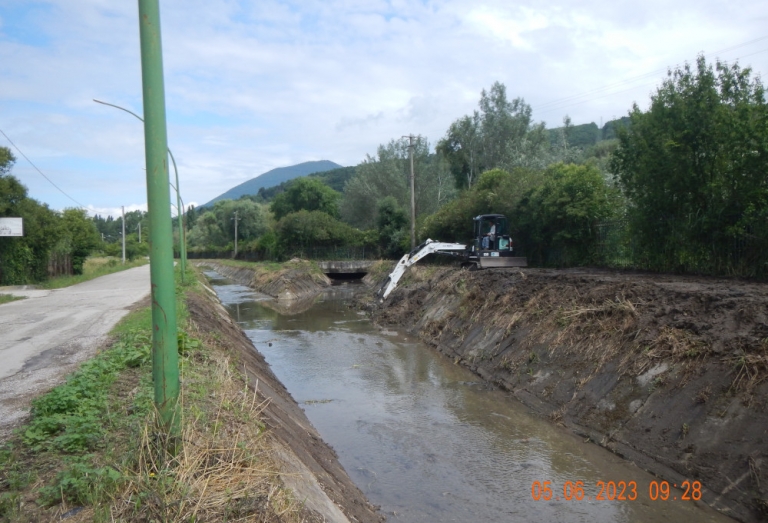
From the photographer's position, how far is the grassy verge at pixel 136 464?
12.4 ft

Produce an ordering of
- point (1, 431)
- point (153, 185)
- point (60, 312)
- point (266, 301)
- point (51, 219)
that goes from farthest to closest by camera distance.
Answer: point (266, 301), point (51, 219), point (60, 312), point (1, 431), point (153, 185)

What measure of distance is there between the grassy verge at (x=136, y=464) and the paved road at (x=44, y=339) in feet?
2.87

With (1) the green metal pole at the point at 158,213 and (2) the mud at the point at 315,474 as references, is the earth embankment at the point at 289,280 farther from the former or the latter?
(1) the green metal pole at the point at 158,213

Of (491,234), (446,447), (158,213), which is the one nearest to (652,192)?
(491,234)

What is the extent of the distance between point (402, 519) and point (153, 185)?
4959 millimetres

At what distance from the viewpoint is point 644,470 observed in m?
7.92

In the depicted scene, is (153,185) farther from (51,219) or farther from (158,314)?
(51,219)

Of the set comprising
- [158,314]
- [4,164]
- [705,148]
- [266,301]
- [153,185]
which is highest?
[4,164]

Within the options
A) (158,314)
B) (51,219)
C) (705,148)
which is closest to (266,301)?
(51,219)

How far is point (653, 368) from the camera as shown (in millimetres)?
9211

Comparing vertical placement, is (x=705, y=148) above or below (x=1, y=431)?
above

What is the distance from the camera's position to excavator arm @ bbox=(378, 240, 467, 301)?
25766mm

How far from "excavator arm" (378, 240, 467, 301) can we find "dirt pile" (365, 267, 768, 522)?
9.10 metres
